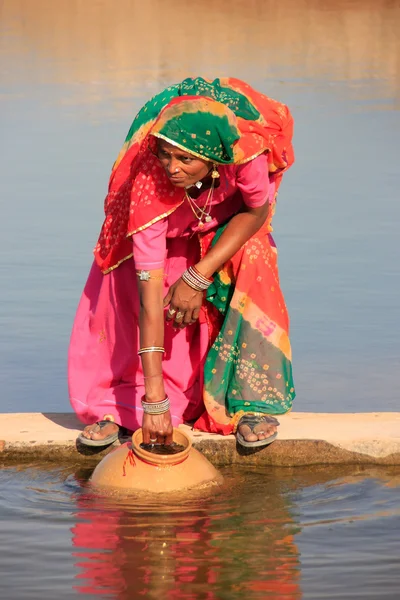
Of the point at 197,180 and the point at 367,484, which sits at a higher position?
the point at 197,180

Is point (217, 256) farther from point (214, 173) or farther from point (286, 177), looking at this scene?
point (286, 177)

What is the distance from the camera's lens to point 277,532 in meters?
5.36

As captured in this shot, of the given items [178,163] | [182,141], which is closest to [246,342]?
[178,163]

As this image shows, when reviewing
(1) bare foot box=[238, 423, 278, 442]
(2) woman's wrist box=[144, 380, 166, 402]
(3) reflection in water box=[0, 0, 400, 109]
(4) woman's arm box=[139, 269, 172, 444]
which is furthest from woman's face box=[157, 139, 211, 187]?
(3) reflection in water box=[0, 0, 400, 109]

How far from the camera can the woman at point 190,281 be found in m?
5.50

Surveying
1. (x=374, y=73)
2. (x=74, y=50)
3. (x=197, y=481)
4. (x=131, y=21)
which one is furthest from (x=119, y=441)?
(x=131, y=21)

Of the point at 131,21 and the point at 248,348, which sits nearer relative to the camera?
the point at 248,348

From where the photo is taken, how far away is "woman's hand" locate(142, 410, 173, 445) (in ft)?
18.3

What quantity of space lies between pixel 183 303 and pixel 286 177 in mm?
7032

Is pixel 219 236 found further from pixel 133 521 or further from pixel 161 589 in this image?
pixel 161 589

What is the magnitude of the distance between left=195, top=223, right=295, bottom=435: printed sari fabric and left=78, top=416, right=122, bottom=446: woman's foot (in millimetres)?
348

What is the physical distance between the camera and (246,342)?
6.04 metres

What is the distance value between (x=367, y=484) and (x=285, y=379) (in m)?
0.56

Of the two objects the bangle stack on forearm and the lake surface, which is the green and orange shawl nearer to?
the bangle stack on forearm
